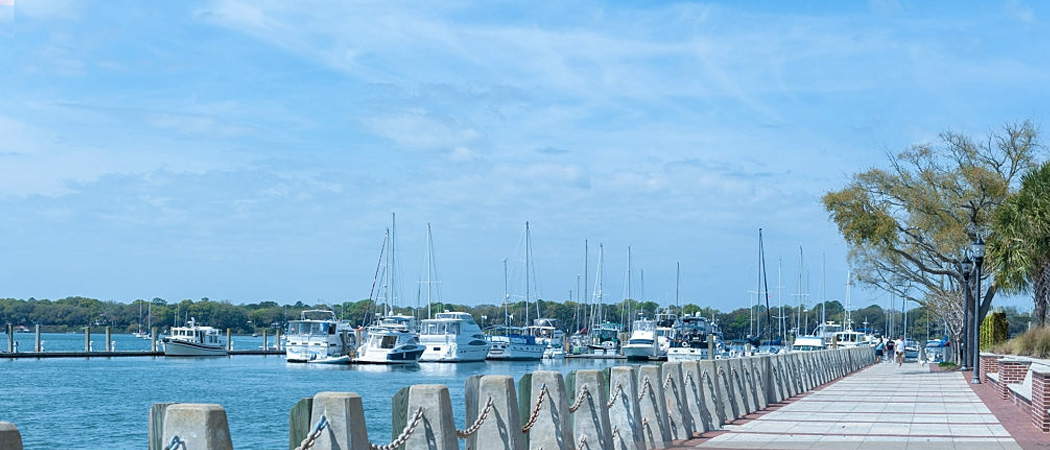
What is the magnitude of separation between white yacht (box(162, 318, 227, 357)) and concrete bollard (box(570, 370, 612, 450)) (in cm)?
9840

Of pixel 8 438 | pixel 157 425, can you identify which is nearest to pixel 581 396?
pixel 157 425

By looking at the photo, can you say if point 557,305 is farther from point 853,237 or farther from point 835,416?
point 835,416

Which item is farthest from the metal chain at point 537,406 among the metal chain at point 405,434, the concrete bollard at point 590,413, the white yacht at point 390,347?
the white yacht at point 390,347

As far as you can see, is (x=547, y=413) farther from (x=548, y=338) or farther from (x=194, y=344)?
(x=548, y=338)

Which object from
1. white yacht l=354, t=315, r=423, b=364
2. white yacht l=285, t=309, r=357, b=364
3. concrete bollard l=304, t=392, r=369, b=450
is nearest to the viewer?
concrete bollard l=304, t=392, r=369, b=450

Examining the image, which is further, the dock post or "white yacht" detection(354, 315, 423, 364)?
"white yacht" detection(354, 315, 423, 364)

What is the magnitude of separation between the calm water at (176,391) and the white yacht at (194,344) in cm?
174

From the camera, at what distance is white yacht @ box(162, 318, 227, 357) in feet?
347

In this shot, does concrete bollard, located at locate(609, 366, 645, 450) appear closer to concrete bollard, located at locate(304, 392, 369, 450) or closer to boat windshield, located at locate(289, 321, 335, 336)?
concrete bollard, located at locate(304, 392, 369, 450)

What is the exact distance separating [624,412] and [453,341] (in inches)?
3220

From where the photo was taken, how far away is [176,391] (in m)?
60.4

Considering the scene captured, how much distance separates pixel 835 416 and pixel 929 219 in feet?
96.1

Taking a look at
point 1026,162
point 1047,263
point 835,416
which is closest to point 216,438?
point 835,416

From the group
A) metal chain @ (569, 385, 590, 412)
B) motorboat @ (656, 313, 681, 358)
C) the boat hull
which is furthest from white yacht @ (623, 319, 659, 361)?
metal chain @ (569, 385, 590, 412)
